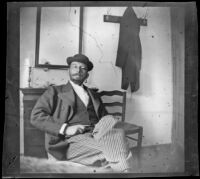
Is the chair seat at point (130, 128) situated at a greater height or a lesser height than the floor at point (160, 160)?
greater

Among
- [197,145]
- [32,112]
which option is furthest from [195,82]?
[32,112]

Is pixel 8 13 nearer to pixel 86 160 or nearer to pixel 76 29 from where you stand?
pixel 76 29

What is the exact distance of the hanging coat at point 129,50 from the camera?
5.41 ft

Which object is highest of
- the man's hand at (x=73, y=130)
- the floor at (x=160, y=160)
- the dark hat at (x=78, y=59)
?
the dark hat at (x=78, y=59)

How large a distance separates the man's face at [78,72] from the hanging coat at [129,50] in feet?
0.61

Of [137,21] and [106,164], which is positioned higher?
[137,21]

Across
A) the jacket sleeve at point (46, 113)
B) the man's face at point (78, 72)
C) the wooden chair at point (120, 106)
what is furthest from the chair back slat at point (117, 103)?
the jacket sleeve at point (46, 113)

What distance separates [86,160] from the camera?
5.32 ft

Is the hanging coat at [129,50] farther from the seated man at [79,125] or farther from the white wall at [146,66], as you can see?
the seated man at [79,125]

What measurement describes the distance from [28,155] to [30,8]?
2.63ft

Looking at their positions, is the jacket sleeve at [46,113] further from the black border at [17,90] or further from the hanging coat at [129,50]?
the hanging coat at [129,50]

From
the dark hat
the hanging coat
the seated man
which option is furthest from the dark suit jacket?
the hanging coat

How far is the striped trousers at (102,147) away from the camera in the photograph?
1604mm

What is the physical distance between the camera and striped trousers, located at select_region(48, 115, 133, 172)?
1.60 metres
